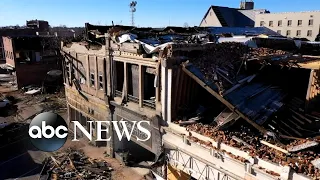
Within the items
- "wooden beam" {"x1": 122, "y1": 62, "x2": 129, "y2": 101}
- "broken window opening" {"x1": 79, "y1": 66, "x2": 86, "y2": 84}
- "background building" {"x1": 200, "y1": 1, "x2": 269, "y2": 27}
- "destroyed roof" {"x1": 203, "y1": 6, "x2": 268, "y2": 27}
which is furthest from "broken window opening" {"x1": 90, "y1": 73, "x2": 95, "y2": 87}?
"destroyed roof" {"x1": 203, "y1": 6, "x2": 268, "y2": 27}

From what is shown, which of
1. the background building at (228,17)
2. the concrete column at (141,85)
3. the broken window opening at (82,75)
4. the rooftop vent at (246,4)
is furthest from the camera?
the rooftop vent at (246,4)

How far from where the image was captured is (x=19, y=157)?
2033 centimetres

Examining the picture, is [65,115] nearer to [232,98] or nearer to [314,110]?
[232,98]

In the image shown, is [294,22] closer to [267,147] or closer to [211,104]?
[211,104]

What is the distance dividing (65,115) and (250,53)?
21096mm

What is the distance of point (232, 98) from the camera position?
1362 centimetres

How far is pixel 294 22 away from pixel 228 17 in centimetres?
1268

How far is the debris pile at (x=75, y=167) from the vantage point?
57.2 feet

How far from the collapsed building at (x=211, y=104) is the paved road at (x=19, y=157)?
5671mm

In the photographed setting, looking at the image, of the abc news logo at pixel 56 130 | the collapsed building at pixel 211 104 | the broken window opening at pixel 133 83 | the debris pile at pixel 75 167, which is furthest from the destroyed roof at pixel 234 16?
the debris pile at pixel 75 167

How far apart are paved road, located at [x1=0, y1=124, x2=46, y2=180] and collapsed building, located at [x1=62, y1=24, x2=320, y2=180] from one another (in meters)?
5.67

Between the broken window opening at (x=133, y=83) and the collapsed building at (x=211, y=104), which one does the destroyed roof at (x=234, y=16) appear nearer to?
the collapsed building at (x=211, y=104)

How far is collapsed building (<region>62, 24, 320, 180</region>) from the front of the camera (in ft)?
37.2

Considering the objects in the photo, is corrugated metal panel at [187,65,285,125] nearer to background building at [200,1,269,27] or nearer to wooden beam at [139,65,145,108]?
wooden beam at [139,65,145,108]
